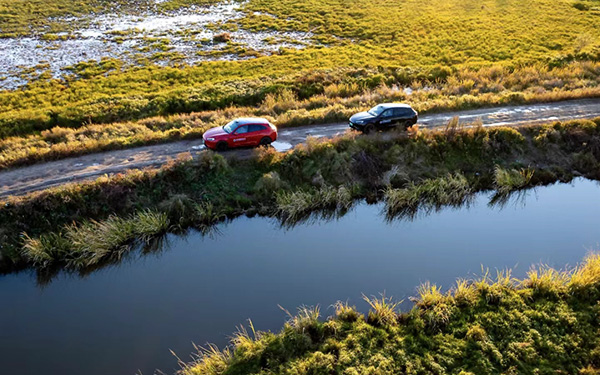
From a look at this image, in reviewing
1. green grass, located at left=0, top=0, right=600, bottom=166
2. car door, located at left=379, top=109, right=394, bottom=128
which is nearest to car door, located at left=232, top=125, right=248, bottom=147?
green grass, located at left=0, top=0, right=600, bottom=166

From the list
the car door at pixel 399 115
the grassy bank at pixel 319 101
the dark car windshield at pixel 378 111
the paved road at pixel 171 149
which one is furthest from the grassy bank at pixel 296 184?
the grassy bank at pixel 319 101

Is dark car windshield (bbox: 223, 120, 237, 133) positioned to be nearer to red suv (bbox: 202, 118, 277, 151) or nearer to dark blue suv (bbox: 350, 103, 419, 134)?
red suv (bbox: 202, 118, 277, 151)

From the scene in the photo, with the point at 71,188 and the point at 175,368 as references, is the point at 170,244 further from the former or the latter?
the point at 175,368

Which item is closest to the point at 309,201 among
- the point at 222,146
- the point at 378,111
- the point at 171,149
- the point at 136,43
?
the point at 222,146

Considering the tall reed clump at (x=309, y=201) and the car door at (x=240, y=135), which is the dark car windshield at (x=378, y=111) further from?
the car door at (x=240, y=135)

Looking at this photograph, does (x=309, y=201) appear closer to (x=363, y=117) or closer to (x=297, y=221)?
(x=297, y=221)

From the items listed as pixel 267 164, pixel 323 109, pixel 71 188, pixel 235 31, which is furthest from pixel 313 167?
pixel 235 31
